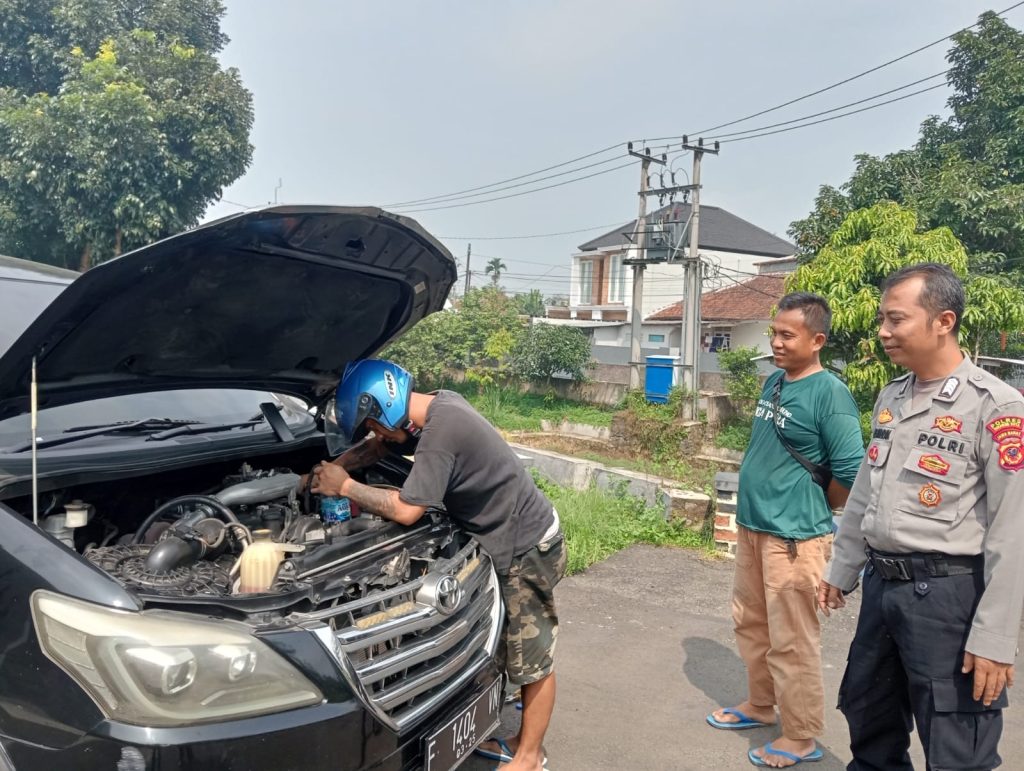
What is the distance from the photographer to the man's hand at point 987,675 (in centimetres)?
200

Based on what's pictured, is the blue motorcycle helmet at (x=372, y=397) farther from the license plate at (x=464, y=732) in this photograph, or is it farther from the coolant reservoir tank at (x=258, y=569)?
the license plate at (x=464, y=732)

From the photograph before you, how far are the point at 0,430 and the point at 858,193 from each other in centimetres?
1214

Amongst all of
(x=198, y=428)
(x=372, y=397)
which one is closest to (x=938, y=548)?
(x=372, y=397)

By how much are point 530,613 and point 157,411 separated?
1.60 m

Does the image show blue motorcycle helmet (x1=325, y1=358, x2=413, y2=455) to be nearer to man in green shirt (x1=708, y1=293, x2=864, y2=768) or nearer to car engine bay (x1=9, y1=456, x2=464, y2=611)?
car engine bay (x1=9, y1=456, x2=464, y2=611)

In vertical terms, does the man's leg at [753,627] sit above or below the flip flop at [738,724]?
above

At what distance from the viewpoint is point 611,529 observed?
6.00 meters

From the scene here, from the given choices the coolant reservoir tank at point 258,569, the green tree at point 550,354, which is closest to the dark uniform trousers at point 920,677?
the coolant reservoir tank at point 258,569

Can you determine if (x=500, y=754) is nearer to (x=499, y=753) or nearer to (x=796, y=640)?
(x=499, y=753)

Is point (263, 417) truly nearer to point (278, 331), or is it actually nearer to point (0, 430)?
point (278, 331)

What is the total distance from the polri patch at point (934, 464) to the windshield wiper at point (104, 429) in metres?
2.50

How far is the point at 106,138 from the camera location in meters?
14.1

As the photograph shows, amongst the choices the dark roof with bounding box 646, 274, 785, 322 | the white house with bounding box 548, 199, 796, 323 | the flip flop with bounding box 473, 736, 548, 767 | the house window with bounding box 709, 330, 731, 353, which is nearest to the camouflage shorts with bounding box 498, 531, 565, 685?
the flip flop with bounding box 473, 736, 548, 767

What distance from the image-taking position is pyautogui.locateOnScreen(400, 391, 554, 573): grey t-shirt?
2.54m
